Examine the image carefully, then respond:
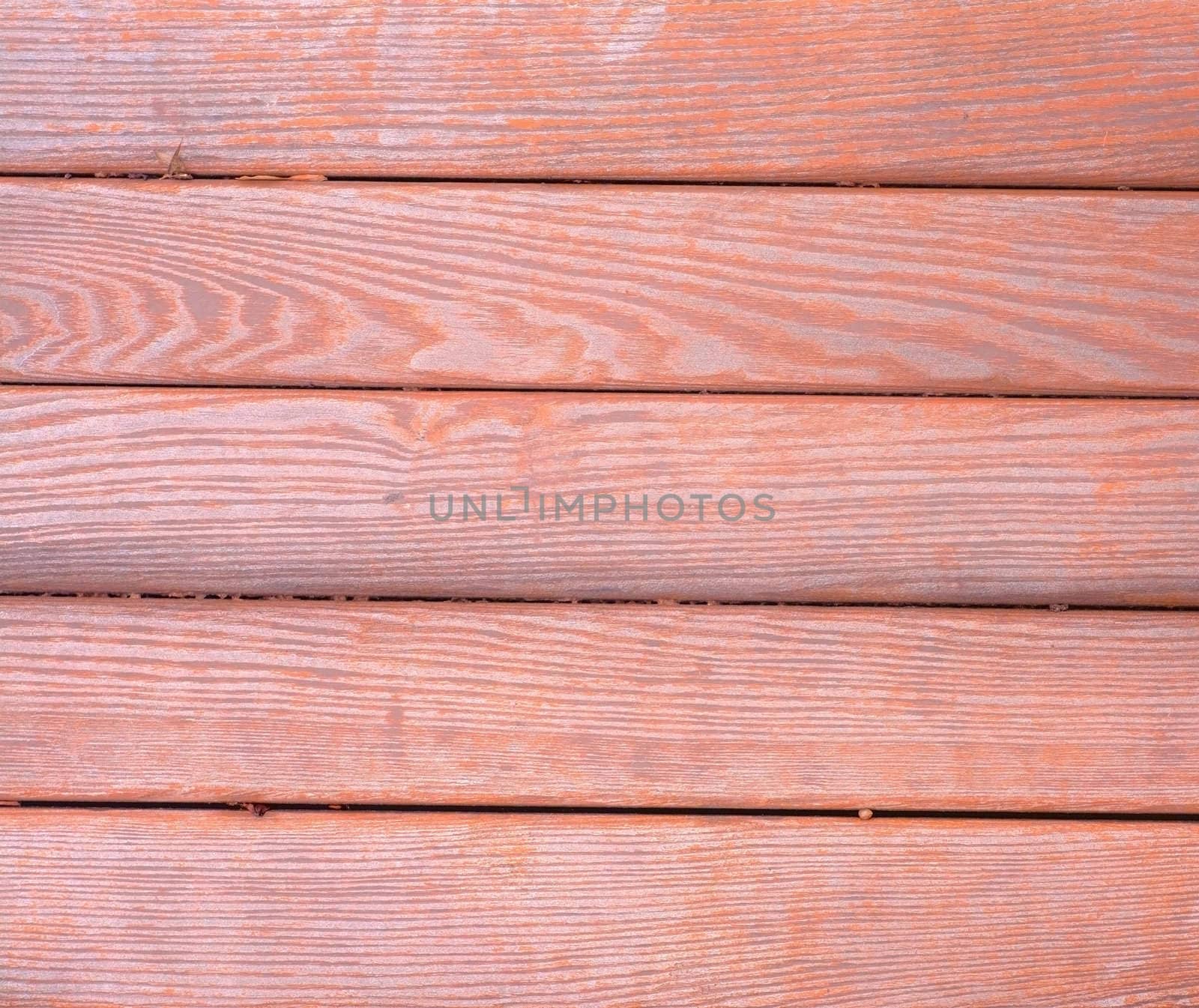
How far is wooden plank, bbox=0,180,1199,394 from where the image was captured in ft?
2.24

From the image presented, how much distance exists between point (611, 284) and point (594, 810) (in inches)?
17.6

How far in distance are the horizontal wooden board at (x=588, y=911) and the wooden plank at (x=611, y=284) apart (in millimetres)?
385

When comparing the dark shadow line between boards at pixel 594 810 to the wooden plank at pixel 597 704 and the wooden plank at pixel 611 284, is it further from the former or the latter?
the wooden plank at pixel 611 284

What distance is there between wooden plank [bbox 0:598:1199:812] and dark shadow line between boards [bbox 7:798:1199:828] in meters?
0.01

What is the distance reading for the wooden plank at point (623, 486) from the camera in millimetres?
685

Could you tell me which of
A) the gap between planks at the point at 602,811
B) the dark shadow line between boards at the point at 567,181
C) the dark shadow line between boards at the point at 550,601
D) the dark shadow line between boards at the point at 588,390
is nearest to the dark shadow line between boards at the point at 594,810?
the gap between planks at the point at 602,811

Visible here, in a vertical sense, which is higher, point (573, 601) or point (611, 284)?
point (611, 284)

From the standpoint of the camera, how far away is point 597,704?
698mm

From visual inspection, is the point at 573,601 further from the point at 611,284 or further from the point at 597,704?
the point at 611,284

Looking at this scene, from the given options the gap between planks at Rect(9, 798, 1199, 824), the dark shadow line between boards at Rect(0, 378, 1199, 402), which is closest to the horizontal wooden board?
the gap between planks at Rect(9, 798, 1199, 824)

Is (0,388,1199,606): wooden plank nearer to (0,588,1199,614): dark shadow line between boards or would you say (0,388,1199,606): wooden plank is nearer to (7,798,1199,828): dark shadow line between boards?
(0,588,1199,614): dark shadow line between boards

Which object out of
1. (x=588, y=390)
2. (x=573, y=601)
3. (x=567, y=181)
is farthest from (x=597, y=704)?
(x=567, y=181)

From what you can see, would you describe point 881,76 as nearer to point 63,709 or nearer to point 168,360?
point 168,360

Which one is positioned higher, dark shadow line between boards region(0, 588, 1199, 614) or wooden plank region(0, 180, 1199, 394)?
wooden plank region(0, 180, 1199, 394)
